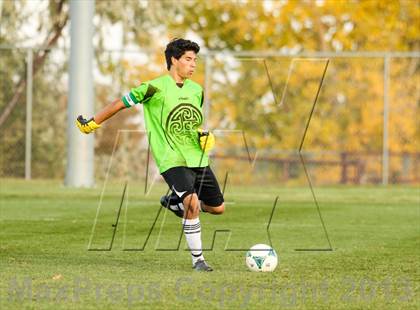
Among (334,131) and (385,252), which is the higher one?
(385,252)

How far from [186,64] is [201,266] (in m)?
1.72

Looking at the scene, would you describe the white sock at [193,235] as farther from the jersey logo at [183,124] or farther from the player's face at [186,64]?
the player's face at [186,64]

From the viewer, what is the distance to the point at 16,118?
2780 cm

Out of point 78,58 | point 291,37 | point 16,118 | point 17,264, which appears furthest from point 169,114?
point 291,37

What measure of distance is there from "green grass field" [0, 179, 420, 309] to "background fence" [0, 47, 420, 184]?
24.1 feet

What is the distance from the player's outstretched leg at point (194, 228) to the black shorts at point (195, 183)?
8cm

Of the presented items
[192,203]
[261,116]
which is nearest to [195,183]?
[192,203]

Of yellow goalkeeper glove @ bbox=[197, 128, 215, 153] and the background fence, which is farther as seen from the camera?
the background fence

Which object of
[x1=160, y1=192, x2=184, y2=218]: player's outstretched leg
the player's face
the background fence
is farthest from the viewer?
the background fence

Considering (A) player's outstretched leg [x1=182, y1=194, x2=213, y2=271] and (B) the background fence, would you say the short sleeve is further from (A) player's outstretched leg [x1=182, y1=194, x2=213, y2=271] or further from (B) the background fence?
(B) the background fence

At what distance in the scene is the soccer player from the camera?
9727mm

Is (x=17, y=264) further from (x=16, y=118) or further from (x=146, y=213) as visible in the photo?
(x=16, y=118)

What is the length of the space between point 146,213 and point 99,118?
7.64 metres

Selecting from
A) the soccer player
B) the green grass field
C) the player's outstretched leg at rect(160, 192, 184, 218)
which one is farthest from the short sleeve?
the green grass field
